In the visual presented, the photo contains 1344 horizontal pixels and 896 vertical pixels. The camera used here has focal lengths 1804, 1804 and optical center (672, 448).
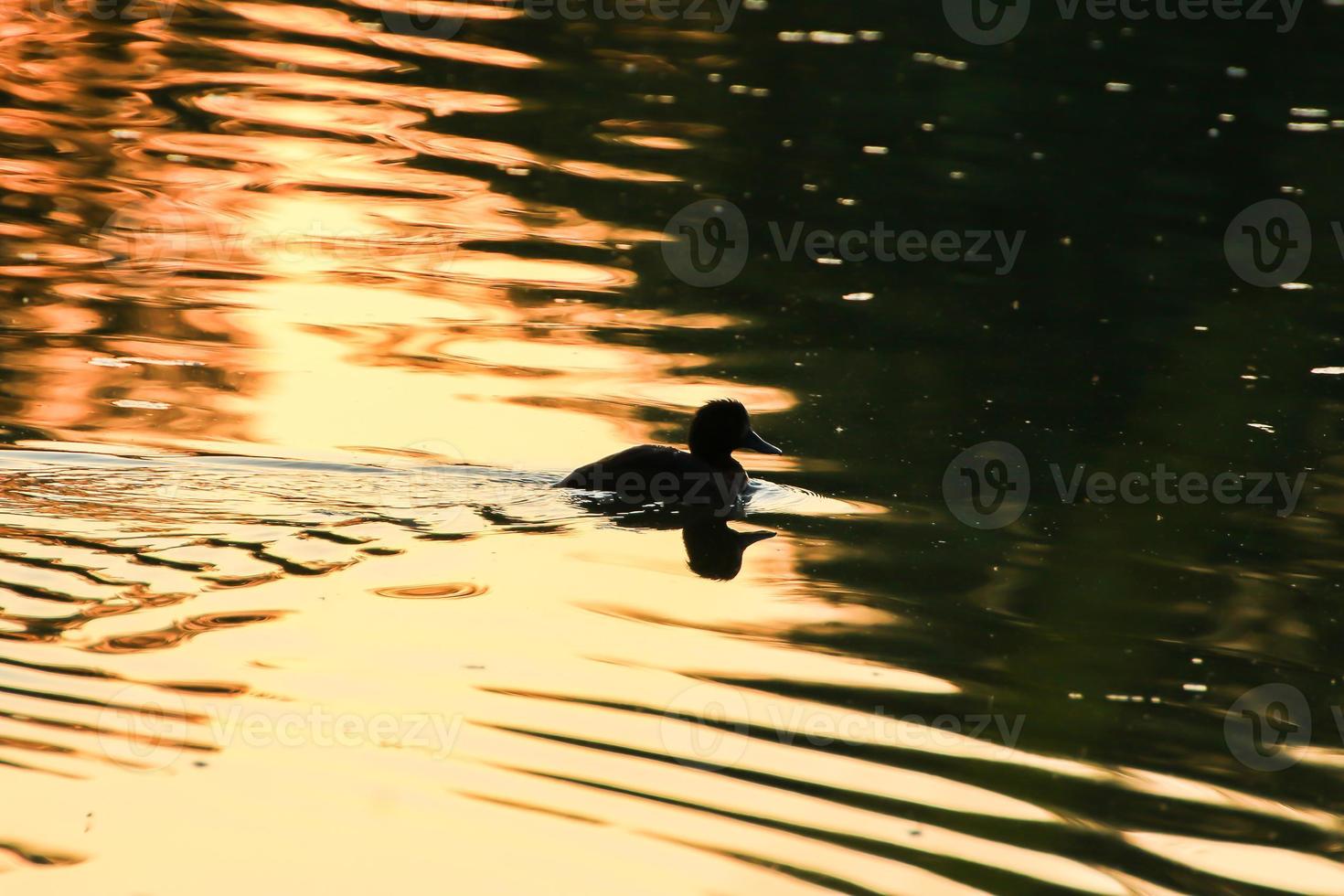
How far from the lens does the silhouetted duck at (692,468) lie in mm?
9828

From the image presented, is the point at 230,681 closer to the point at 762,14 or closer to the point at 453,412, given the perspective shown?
the point at 453,412

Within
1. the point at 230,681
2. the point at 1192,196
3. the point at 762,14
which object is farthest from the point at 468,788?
the point at 762,14

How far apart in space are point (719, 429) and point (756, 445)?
41 cm

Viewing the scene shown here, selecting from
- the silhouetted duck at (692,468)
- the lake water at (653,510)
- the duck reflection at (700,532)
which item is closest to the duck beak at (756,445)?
the silhouetted duck at (692,468)

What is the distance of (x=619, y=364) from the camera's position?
12.4 meters

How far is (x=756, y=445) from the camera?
1080cm

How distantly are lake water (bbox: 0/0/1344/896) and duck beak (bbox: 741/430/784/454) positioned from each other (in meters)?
0.19

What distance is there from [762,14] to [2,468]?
17.6 meters

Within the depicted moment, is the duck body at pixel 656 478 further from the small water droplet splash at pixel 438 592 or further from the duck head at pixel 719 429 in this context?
the small water droplet splash at pixel 438 592

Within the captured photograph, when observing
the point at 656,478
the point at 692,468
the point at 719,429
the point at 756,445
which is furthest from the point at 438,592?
the point at 756,445

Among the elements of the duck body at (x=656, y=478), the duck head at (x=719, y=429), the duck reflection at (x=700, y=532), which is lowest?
the duck reflection at (x=700, y=532)

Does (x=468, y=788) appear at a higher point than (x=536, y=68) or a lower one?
lower

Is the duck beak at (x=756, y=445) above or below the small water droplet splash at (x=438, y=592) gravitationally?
above

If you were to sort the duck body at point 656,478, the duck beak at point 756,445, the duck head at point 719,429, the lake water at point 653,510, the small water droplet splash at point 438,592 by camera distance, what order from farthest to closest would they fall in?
the duck beak at point 756,445, the duck head at point 719,429, the duck body at point 656,478, the small water droplet splash at point 438,592, the lake water at point 653,510
